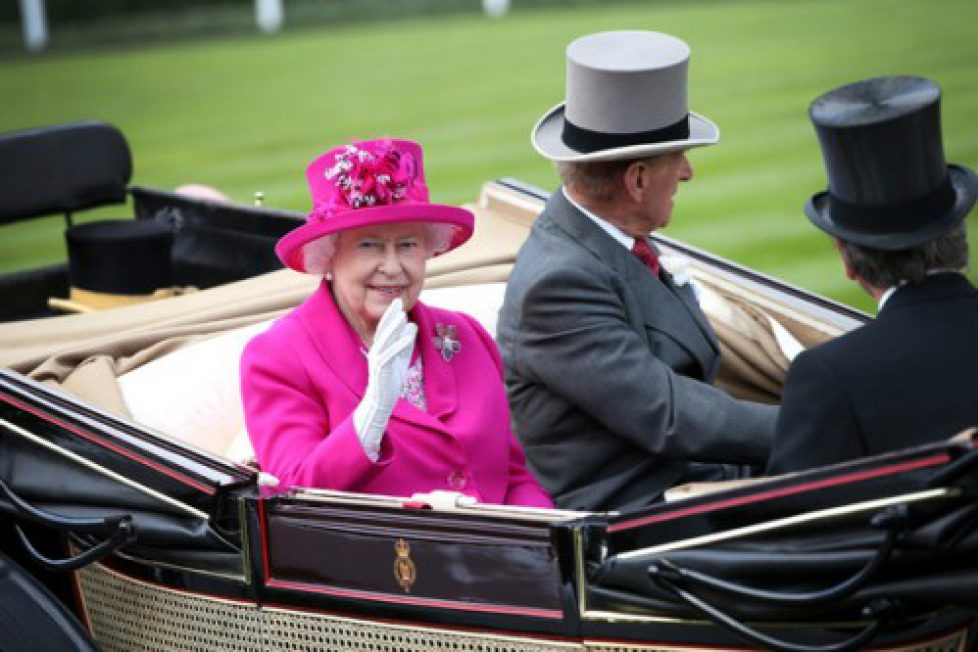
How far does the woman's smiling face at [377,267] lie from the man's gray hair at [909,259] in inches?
30.8

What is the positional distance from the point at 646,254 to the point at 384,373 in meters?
0.72

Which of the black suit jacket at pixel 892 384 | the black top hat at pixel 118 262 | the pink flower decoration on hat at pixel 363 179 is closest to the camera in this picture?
the black suit jacket at pixel 892 384

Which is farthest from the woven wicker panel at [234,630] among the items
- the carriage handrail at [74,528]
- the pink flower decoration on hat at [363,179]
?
the pink flower decoration on hat at [363,179]

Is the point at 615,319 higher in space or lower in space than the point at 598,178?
lower

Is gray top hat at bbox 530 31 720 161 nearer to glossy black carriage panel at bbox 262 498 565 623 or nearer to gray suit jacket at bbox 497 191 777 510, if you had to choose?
gray suit jacket at bbox 497 191 777 510

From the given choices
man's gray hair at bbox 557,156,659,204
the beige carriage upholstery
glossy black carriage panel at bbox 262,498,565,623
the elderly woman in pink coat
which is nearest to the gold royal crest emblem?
glossy black carriage panel at bbox 262,498,565,623

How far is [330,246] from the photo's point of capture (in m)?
3.09

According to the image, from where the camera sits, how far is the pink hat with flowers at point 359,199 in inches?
118

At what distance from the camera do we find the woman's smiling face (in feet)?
9.96

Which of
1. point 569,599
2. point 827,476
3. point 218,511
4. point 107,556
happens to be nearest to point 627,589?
point 569,599

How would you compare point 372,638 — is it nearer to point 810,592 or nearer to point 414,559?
point 414,559

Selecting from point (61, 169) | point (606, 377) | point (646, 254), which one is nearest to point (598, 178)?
point (646, 254)

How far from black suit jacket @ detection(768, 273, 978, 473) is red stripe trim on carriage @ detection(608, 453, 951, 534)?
0.16 metres

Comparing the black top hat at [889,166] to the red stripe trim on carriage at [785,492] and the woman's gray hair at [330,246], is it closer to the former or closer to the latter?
the red stripe trim on carriage at [785,492]
